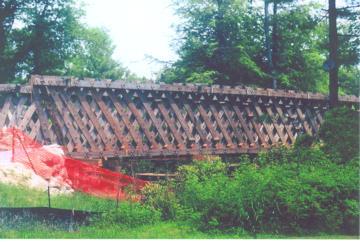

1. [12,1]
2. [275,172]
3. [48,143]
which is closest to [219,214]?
[275,172]

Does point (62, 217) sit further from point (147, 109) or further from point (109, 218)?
point (147, 109)

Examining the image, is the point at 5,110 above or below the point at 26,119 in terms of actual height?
above

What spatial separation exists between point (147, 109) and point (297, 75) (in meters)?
15.4

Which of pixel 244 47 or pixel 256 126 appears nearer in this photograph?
pixel 256 126

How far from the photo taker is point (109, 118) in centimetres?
1121

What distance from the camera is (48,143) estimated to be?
10195 millimetres

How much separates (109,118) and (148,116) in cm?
129

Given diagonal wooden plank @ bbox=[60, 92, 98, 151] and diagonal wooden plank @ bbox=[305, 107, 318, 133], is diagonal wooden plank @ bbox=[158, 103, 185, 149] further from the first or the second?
diagonal wooden plank @ bbox=[305, 107, 318, 133]

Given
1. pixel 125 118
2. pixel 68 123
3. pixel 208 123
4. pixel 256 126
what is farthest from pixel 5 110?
pixel 256 126

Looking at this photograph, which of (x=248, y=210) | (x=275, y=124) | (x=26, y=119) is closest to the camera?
(x=248, y=210)

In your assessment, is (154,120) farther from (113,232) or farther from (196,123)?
(113,232)

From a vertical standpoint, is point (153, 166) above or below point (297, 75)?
below

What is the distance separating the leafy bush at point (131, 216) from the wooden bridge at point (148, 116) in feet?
10.7

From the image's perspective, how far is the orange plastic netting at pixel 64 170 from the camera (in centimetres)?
884
